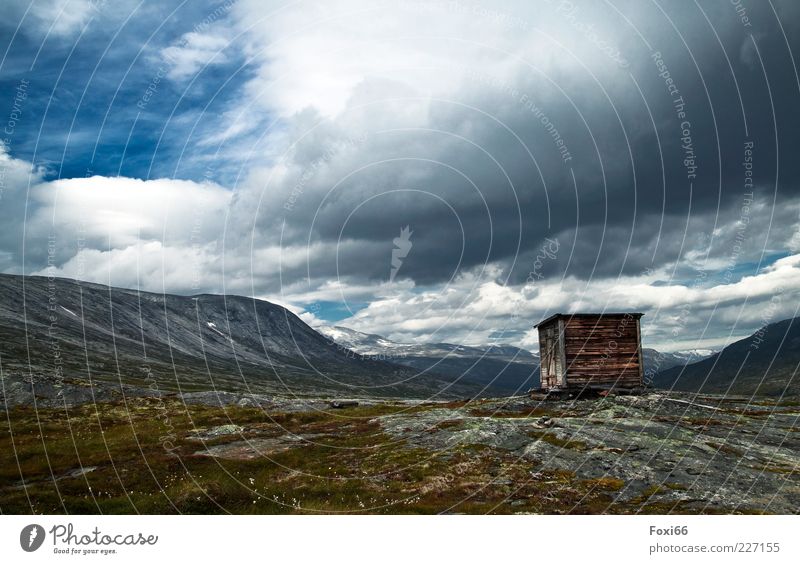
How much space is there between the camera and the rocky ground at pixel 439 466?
2058 centimetres

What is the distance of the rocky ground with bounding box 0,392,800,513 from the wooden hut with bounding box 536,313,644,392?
217 inches

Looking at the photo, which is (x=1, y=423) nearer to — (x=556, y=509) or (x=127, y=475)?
(x=127, y=475)

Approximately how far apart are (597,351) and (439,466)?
91.3 feet

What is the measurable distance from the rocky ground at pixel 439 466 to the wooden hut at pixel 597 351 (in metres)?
5.52

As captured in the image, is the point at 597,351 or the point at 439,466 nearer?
the point at 439,466

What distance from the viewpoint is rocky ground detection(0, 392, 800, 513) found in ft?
67.5

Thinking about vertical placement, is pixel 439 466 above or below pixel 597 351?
below

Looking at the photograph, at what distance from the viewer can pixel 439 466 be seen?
83.5ft

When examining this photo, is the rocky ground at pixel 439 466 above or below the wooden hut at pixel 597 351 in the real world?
below

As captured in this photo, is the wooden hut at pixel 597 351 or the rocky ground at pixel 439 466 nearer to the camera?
the rocky ground at pixel 439 466

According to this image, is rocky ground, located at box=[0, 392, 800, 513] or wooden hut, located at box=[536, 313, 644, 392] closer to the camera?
rocky ground, located at box=[0, 392, 800, 513]

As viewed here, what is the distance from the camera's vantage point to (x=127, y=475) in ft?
83.3

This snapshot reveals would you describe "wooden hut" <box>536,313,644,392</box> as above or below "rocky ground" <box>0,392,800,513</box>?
above
